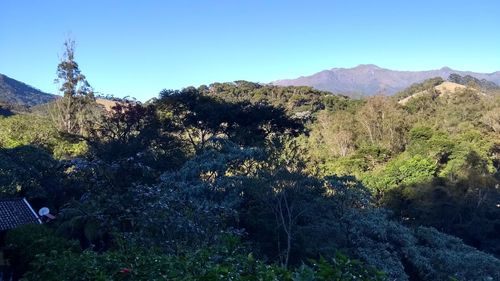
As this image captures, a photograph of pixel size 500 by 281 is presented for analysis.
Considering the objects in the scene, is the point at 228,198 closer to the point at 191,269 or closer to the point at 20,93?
the point at 191,269

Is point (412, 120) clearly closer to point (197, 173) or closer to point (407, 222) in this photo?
point (407, 222)

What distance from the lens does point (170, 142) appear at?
15.6m

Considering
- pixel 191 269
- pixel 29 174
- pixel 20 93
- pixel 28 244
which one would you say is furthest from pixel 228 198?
pixel 20 93

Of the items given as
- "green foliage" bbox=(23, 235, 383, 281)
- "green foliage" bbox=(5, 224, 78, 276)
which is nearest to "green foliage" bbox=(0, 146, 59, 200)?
"green foliage" bbox=(5, 224, 78, 276)

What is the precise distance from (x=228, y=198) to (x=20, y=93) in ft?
222

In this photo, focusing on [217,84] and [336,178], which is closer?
[336,178]

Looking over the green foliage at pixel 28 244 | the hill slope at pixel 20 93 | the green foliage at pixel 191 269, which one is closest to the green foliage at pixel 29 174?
the green foliage at pixel 28 244

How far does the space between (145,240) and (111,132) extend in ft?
38.3

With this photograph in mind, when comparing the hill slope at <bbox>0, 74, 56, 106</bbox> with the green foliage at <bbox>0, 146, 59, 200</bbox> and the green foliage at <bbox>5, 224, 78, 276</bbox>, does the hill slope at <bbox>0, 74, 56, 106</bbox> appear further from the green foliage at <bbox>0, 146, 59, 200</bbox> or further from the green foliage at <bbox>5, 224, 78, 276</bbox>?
the green foliage at <bbox>5, 224, 78, 276</bbox>

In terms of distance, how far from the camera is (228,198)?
9.54 meters

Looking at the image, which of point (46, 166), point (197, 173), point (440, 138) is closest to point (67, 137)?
point (46, 166)

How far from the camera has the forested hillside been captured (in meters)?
3.64

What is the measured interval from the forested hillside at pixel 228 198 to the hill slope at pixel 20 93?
40.7 metres

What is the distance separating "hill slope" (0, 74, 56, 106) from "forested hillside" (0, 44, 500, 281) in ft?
134
